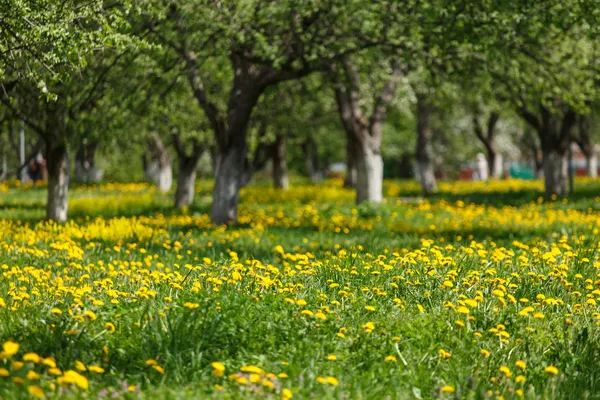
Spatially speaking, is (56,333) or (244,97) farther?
(244,97)

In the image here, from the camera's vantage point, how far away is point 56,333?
4.93m

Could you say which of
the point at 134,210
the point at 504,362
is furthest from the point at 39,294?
the point at 134,210

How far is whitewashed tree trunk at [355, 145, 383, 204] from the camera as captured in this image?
19438mm

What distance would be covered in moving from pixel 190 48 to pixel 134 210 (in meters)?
7.10

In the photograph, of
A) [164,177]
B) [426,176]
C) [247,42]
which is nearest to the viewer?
[247,42]

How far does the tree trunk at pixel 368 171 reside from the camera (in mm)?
19438

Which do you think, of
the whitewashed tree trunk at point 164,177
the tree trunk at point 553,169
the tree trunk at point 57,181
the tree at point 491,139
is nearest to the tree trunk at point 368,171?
the tree trunk at point 553,169

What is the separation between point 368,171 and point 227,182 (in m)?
5.43

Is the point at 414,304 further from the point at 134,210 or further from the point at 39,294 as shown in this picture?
the point at 134,210

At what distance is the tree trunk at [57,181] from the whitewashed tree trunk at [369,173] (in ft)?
26.5

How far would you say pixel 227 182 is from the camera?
609 inches

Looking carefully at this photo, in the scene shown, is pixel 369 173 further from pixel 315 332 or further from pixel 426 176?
pixel 315 332

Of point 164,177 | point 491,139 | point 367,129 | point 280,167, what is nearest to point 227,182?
point 367,129

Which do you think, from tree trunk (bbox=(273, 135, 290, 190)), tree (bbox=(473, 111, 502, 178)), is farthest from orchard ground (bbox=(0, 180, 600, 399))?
tree (bbox=(473, 111, 502, 178))
